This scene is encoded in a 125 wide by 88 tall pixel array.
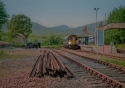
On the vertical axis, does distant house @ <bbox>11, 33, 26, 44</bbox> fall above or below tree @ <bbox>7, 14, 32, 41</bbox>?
below

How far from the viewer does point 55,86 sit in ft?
34.1

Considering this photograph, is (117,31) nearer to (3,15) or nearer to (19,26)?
(3,15)

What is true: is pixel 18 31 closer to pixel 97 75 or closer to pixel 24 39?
pixel 24 39

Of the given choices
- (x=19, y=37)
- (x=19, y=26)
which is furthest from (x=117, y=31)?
(x=19, y=26)

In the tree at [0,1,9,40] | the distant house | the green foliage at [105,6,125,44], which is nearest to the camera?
the tree at [0,1,9,40]

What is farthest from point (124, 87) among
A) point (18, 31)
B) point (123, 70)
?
point (18, 31)

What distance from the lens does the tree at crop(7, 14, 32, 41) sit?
11825 cm

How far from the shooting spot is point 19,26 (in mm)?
119500

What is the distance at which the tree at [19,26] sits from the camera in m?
118

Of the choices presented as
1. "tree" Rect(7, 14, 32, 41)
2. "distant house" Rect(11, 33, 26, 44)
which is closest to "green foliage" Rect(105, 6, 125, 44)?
"distant house" Rect(11, 33, 26, 44)

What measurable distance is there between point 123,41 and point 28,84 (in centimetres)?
4970

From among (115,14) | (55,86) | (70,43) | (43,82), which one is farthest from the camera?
(115,14)

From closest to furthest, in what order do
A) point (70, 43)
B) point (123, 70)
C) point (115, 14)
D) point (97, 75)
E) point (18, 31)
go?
point (97, 75)
point (123, 70)
point (70, 43)
point (115, 14)
point (18, 31)

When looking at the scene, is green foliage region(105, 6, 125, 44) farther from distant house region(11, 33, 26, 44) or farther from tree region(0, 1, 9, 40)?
distant house region(11, 33, 26, 44)
